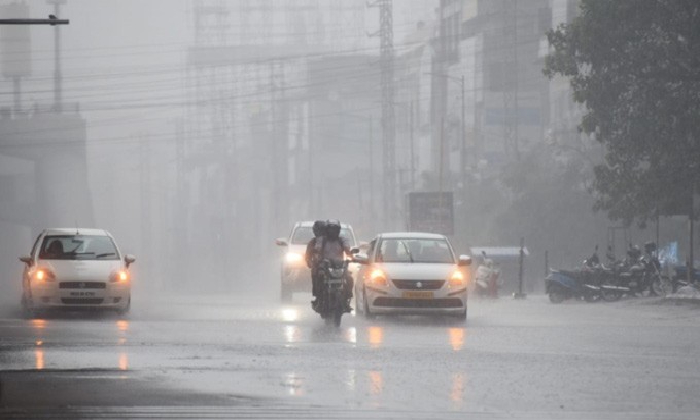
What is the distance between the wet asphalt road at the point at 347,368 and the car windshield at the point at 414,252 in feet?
4.85

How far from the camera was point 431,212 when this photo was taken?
77.2 meters

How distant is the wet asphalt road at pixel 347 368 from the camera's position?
14.1 m

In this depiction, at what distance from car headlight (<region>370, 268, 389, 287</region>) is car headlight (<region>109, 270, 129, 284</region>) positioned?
451 centimetres

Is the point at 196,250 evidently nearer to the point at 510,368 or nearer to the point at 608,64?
the point at 608,64

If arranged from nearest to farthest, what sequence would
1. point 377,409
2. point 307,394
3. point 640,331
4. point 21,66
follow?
point 377,409
point 307,394
point 640,331
point 21,66

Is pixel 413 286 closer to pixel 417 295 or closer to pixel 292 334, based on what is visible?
pixel 417 295

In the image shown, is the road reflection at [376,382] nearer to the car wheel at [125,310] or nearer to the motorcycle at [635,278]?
the car wheel at [125,310]

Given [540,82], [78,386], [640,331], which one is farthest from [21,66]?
[78,386]

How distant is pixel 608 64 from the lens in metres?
47.3

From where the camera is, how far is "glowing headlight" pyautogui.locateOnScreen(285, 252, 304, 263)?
41906 mm

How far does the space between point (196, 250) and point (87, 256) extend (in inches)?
5952

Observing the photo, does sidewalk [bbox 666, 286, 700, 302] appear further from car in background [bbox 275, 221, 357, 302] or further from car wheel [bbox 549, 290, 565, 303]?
car in background [bbox 275, 221, 357, 302]

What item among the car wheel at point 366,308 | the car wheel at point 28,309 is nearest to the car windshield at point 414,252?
the car wheel at point 366,308

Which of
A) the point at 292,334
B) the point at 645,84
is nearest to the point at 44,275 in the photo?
the point at 292,334
